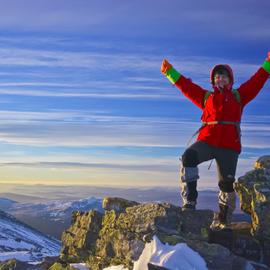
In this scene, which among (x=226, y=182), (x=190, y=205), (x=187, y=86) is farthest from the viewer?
(x=187, y=86)

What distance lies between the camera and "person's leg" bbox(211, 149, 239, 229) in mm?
16703

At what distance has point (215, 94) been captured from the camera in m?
17.1

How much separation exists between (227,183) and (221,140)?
1.45 meters

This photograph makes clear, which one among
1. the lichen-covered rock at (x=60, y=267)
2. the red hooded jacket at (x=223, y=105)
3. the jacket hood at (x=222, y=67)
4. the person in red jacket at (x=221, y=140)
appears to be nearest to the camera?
the person in red jacket at (x=221, y=140)

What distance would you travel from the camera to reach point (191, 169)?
54.1 ft

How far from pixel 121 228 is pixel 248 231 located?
4.33 metres

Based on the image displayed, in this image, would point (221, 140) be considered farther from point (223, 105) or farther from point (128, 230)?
point (128, 230)

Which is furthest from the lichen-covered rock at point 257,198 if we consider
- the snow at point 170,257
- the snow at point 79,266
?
the snow at point 79,266

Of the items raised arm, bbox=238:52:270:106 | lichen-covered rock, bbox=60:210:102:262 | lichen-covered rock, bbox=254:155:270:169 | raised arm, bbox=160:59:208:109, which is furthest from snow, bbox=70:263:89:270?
raised arm, bbox=238:52:270:106

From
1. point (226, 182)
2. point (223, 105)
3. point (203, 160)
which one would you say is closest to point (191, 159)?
point (203, 160)

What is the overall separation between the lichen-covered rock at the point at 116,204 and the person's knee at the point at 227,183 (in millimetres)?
3323

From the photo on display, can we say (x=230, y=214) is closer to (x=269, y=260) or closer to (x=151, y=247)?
(x=269, y=260)

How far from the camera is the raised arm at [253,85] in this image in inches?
681

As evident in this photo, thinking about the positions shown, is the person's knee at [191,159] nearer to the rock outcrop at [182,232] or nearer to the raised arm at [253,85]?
the rock outcrop at [182,232]
